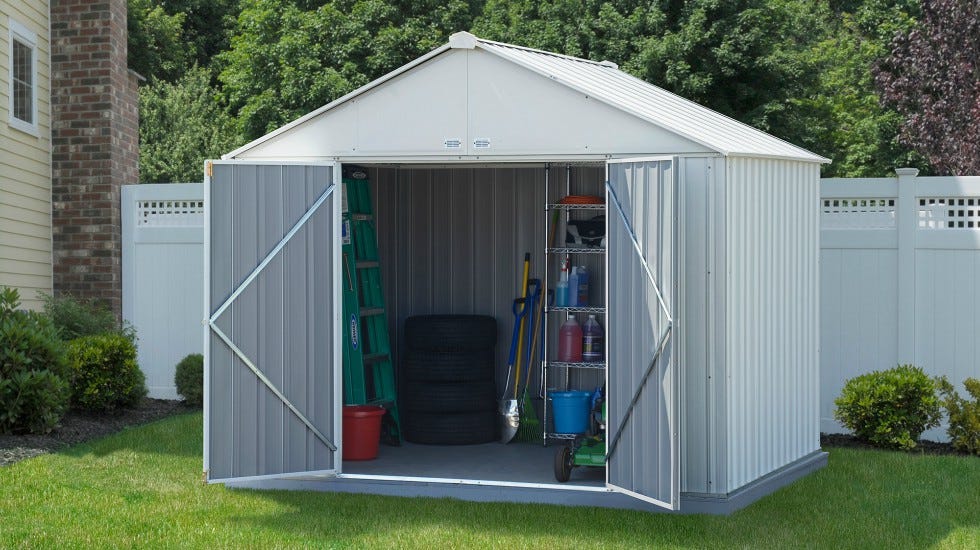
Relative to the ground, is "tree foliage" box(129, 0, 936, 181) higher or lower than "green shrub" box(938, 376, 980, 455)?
higher

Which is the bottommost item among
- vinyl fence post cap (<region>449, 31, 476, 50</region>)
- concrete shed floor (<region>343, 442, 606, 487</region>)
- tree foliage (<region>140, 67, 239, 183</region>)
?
concrete shed floor (<region>343, 442, 606, 487</region>)

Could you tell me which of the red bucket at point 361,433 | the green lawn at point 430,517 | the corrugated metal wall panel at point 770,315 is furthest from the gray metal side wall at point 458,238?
the green lawn at point 430,517

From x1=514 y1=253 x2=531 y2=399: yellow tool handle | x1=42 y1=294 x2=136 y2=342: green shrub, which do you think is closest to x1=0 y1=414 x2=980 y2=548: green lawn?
x1=514 y1=253 x2=531 y2=399: yellow tool handle

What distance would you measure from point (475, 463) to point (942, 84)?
11296 mm

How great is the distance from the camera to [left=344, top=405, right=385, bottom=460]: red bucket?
28.4 ft

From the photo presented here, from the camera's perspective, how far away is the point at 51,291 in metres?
11.9

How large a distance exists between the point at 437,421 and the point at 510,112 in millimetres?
2749

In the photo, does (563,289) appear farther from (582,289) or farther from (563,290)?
(582,289)

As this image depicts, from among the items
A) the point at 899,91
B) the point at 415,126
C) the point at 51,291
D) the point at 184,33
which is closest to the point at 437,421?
the point at 415,126

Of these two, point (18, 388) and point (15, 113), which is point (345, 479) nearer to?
point (18, 388)

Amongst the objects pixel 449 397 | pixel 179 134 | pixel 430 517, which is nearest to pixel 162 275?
pixel 449 397

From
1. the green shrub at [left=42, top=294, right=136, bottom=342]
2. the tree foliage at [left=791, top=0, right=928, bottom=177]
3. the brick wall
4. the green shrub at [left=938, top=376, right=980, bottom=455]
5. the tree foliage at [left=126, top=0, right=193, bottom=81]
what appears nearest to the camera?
the green shrub at [left=938, top=376, right=980, bottom=455]

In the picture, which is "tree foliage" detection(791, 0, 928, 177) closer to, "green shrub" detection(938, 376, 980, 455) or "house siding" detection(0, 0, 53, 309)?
"green shrub" detection(938, 376, 980, 455)

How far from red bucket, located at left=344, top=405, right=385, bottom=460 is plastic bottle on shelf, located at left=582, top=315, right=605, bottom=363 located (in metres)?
1.58
